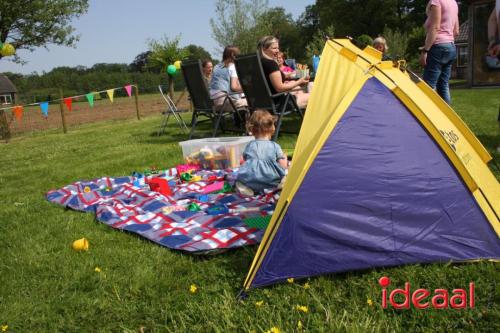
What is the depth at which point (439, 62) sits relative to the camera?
4.80m

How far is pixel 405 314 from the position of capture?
187cm

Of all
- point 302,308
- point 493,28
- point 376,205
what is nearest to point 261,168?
point 376,205

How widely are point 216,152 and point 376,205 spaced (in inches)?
116

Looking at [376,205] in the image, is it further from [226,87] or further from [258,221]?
[226,87]

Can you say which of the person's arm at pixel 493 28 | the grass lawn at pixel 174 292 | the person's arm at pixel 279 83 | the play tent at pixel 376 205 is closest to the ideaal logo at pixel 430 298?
the grass lawn at pixel 174 292

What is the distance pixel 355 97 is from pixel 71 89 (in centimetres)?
4027

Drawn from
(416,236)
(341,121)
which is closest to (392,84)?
(341,121)

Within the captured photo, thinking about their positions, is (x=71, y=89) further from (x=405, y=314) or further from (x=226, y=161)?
(x=405, y=314)

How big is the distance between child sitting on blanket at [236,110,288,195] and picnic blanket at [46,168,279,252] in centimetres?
11

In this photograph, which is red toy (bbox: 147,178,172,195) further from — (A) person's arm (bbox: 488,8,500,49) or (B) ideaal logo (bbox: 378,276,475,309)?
(A) person's arm (bbox: 488,8,500,49)

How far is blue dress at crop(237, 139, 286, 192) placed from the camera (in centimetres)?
364

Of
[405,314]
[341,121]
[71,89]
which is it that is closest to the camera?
[405,314]

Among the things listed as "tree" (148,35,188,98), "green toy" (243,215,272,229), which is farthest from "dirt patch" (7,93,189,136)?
"green toy" (243,215,272,229)

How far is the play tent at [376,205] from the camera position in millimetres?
2129
